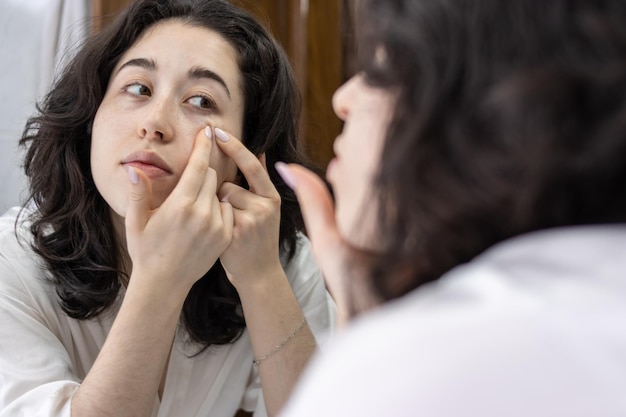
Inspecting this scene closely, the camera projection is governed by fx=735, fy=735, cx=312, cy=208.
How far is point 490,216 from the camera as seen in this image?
0.50 m

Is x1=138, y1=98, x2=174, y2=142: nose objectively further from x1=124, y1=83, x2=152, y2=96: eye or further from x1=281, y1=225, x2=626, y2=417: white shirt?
x1=281, y1=225, x2=626, y2=417: white shirt

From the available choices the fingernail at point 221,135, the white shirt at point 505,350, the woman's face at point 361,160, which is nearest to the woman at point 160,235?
the fingernail at point 221,135

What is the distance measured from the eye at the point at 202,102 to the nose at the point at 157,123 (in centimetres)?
5

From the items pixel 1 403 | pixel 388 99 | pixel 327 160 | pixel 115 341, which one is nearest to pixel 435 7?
pixel 388 99

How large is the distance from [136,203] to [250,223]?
0.18 m

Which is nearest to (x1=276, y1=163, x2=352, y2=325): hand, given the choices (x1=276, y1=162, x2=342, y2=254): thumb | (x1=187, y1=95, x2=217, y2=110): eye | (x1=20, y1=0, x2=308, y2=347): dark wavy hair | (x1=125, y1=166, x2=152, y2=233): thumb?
(x1=276, y1=162, x2=342, y2=254): thumb

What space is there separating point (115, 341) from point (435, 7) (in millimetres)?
664

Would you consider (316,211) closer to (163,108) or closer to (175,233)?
(175,233)

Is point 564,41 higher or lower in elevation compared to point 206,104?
higher

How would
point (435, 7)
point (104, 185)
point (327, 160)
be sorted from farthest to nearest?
1. point (327, 160)
2. point (104, 185)
3. point (435, 7)

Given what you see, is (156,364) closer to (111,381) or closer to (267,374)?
(111,381)

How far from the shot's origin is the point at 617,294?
413 mm

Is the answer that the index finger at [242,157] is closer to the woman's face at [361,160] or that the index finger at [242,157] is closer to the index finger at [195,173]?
the index finger at [195,173]

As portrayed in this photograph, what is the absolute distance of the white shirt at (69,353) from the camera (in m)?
1.00
